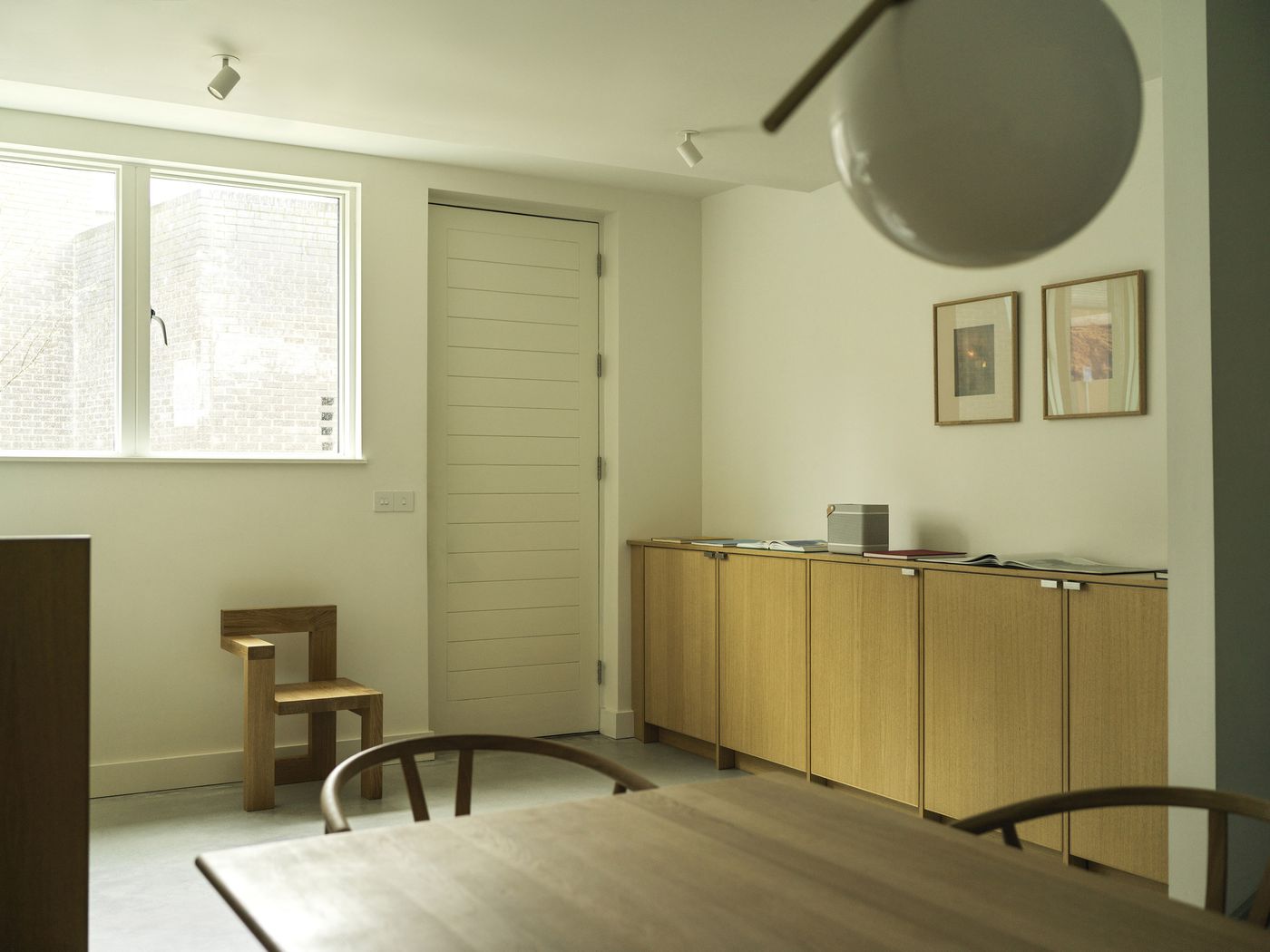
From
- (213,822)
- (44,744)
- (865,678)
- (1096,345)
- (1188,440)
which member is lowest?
(213,822)

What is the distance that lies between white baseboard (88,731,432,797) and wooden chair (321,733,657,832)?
9.82 ft

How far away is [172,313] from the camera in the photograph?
458cm

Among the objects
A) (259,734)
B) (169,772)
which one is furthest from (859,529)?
(169,772)

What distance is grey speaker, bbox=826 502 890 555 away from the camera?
4074 millimetres

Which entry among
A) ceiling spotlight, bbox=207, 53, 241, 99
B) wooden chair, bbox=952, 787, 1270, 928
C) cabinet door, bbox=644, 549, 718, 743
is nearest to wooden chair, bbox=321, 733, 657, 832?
wooden chair, bbox=952, 787, 1270, 928

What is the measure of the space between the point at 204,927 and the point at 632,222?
147 inches

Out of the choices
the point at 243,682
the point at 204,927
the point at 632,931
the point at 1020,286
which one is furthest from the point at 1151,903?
the point at 243,682

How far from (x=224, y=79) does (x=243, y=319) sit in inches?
65.1

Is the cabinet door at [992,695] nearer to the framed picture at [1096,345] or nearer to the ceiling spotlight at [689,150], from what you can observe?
the framed picture at [1096,345]

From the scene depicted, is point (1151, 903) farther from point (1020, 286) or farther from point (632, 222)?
point (632, 222)

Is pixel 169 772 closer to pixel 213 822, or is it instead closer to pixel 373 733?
pixel 213 822

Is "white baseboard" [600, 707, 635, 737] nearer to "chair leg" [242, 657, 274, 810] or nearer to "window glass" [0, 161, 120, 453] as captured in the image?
"chair leg" [242, 657, 274, 810]

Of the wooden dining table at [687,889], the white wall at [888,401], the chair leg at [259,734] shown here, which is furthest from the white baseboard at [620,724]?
the wooden dining table at [687,889]

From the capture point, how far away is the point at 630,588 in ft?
17.8
